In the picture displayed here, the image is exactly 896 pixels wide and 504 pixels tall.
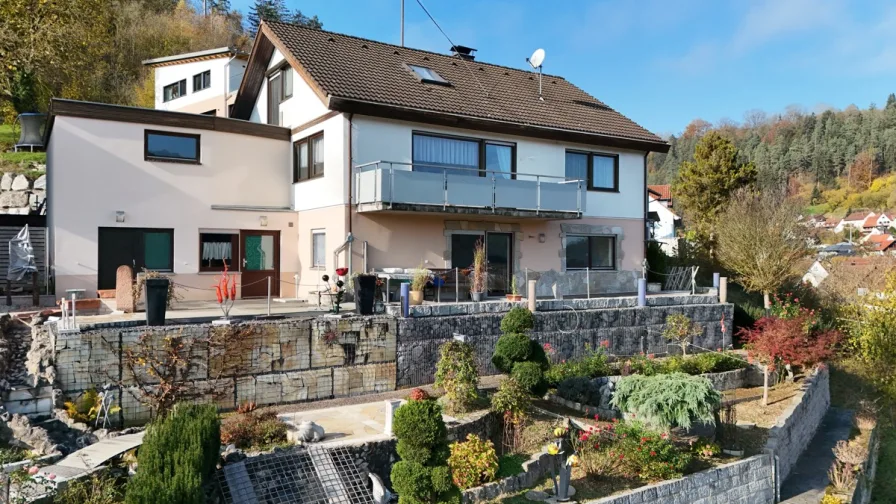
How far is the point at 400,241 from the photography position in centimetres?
1703

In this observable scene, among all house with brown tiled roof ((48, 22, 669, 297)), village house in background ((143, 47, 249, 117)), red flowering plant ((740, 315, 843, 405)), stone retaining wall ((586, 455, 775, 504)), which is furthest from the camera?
village house in background ((143, 47, 249, 117))

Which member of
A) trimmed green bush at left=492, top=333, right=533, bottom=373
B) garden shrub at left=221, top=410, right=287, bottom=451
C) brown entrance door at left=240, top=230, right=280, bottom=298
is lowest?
garden shrub at left=221, top=410, right=287, bottom=451

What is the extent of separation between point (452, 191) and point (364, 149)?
2.65m

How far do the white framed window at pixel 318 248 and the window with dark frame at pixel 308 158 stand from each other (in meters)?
1.66

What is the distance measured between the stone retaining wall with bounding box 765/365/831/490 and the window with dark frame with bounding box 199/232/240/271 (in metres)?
14.2

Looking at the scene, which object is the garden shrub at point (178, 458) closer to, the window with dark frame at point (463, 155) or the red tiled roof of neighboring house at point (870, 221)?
the window with dark frame at point (463, 155)

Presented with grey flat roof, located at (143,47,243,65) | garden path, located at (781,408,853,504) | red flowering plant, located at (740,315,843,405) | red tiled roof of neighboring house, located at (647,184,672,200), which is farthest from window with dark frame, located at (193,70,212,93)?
red tiled roof of neighboring house, located at (647,184,672,200)

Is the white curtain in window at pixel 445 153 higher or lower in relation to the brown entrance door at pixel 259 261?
higher

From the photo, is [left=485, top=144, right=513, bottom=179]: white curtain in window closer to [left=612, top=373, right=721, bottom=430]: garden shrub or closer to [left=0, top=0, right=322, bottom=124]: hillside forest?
[left=612, top=373, right=721, bottom=430]: garden shrub

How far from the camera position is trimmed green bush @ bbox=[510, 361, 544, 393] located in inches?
468

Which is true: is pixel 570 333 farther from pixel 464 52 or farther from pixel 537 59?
pixel 464 52

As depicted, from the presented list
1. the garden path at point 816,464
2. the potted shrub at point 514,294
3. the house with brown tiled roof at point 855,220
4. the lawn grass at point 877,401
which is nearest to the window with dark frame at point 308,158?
the potted shrub at point 514,294

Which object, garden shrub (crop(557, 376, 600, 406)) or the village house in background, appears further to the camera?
the village house in background

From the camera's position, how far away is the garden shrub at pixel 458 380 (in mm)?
11203
